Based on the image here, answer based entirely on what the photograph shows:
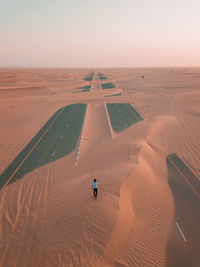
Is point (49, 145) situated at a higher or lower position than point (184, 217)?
lower

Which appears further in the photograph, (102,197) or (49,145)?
(49,145)

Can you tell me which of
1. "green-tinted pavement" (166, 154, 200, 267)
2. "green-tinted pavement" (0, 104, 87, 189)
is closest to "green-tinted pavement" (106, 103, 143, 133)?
"green-tinted pavement" (0, 104, 87, 189)

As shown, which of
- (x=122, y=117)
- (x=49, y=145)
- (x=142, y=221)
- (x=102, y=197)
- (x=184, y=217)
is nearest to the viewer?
(x=142, y=221)

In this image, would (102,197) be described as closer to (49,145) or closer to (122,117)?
(49,145)

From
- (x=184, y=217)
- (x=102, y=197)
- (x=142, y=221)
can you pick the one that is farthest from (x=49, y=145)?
(x=184, y=217)

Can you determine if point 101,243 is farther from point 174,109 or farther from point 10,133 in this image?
point 174,109

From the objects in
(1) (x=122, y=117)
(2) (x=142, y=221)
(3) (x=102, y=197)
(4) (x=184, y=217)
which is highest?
(3) (x=102, y=197)

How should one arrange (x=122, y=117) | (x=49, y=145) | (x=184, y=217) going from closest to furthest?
(x=184, y=217) < (x=49, y=145) < (x=122, y=117)
